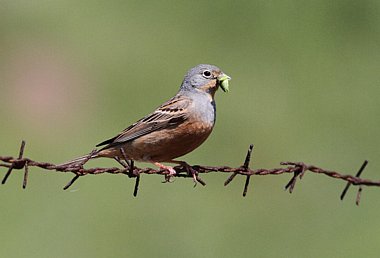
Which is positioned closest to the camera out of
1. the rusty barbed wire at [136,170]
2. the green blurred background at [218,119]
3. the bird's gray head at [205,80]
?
the rusty barbed wire at [136,170]

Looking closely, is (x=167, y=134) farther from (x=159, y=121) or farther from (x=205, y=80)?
(x=205, y=80)

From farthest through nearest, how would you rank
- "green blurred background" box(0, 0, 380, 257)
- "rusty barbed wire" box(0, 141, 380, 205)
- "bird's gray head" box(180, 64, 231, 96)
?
"green blurred background" box(0, 0, 380, 257) → "bird's gray head" box(180, 64, 231, 96) → "rusty barbed wire" box(0, 141, 380, 205)

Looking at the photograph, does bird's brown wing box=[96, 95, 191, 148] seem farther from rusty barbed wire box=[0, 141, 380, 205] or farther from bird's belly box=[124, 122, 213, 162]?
rusty barbed wire box=[0, 141, 380, 205]

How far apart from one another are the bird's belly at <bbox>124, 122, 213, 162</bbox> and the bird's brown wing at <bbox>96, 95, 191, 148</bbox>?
0.06 metres

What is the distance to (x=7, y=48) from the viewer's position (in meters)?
21.2

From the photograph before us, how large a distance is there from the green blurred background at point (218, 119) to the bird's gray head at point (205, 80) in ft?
14.3

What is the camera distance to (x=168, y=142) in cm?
970

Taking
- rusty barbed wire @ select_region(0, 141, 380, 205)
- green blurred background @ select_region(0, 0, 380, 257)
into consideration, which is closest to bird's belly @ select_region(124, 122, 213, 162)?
rusty barbed wire @ select_region(0, 141, 380, 205)

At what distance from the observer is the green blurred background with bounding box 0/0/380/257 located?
48.6 feet

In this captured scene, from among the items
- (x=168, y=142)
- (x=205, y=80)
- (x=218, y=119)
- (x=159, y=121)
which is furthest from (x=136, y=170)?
(x=218, y=119)

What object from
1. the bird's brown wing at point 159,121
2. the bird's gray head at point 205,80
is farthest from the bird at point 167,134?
A: the bird's gray head at point 205,80

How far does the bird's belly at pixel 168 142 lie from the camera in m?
9.65

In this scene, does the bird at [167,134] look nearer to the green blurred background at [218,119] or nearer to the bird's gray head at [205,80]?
the bird's gray head at [205,80]

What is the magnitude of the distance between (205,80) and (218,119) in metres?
8.01
